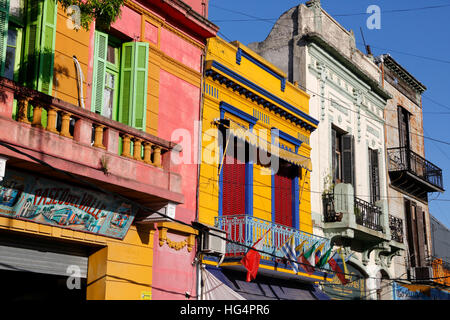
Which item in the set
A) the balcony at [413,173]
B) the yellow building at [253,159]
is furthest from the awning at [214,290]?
the balcony at [413,173]

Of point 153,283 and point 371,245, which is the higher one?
point 371,245

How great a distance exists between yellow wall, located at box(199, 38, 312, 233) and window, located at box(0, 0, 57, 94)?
5.04 m

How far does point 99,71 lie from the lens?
465 inches

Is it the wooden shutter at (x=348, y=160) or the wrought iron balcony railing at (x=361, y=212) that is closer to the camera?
the wrought iron balcony railing at (x=361, y=212)

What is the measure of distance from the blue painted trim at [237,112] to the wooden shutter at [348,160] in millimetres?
5906

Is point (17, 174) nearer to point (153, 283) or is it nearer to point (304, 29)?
point (153, 283)

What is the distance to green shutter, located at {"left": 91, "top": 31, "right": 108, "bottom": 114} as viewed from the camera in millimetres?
11602

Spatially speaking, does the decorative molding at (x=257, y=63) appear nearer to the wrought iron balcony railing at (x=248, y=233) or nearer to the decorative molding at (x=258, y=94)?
the decorative molding at (x=258, y=94)

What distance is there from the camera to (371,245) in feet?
69.9

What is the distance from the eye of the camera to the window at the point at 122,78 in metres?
11.9

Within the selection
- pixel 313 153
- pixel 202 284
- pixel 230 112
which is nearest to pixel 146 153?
pixel 202 284
